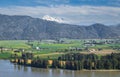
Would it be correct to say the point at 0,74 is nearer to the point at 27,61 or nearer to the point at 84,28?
the point at 27,61

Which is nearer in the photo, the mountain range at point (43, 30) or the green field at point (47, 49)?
the green field at point (47, 49)

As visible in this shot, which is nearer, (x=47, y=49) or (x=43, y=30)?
(x=47, y=49)

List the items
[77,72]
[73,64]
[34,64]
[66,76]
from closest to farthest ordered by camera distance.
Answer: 1. [66,76]
2. [77,72]
3. [73,64]
4. [34,64]

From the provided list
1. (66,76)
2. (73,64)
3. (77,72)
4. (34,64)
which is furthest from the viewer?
(34,64)

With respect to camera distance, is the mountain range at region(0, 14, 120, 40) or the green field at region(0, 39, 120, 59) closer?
Answer: the green field at region(0, 39, 120, 59)

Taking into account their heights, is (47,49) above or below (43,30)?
→ below

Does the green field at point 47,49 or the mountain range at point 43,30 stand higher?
the mountain range at point 43,30

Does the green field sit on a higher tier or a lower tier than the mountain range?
lower

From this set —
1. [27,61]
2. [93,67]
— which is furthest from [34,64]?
[93,67]
